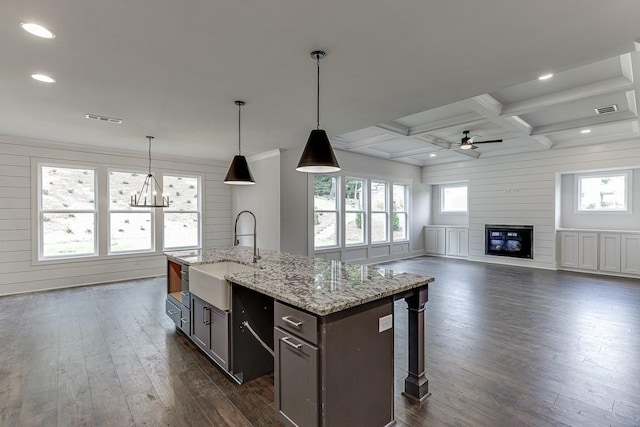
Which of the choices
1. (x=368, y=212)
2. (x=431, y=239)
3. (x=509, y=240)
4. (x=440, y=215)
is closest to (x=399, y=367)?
(x=368, y=212)

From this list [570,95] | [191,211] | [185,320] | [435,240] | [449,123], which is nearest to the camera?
[185,320]

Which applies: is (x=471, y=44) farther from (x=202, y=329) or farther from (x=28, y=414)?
(x=28, y=414)

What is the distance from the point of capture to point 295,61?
2.61m

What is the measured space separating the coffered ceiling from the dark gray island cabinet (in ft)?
10.4

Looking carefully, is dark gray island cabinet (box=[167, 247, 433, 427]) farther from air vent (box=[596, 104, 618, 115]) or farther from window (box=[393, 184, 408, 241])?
window (box=[393, 184, 408, 241])

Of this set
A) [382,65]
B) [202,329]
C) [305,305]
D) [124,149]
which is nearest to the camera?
[305,305]

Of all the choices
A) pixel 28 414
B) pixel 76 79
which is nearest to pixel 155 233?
pixel 76 79

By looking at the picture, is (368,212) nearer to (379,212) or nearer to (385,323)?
(379,212)

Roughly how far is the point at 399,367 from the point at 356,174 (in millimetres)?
5502

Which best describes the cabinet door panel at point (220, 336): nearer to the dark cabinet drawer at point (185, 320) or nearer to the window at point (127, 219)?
the dark cabinet drawer at point (185, 320)

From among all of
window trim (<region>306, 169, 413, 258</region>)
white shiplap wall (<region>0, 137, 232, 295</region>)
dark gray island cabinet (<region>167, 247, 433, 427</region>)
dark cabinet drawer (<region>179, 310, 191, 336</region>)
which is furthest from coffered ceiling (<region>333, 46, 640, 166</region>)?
white shiplap wall (<region>0, 137, 232, 295</region>)

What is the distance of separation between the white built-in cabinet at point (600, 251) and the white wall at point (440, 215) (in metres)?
2.60

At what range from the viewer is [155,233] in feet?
21.5

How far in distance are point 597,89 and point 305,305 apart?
15.0 feet
